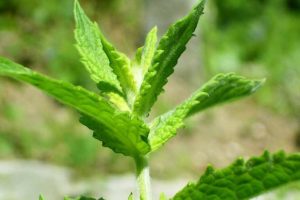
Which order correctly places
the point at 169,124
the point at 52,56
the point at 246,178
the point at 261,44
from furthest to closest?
the point at 261,44, the point at 52,56, the point at 169,124, the point at 246,178

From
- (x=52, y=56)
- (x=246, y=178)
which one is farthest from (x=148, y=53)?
(x=52, y=56)

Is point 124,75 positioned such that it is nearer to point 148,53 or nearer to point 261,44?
point 148,53

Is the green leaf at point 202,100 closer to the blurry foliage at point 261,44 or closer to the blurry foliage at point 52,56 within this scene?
the blurry foliage at point 52,56

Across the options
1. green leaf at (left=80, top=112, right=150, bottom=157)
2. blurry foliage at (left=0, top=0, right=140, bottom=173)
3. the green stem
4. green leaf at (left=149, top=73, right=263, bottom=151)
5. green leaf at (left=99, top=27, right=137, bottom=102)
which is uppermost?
blurry foliage at (left=0, top=0, right=140, bottom=173)

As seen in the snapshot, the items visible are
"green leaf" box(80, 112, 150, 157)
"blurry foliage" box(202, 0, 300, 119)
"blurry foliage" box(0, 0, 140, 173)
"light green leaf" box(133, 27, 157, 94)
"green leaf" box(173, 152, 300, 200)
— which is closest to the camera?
"green leaf" box(173, 152, 300, 200)

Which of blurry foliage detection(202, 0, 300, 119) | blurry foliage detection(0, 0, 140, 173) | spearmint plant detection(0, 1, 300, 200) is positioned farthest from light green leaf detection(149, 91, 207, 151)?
blurry foliage detection(202, 0, 300, 119)

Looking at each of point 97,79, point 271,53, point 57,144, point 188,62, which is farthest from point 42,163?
point 97,79

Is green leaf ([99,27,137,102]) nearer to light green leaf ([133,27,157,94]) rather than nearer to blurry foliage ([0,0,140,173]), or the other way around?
light green leaf ([133,27,157,94])

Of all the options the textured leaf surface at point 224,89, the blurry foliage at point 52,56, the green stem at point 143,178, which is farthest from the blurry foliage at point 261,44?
the green stem at point 143,178
